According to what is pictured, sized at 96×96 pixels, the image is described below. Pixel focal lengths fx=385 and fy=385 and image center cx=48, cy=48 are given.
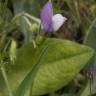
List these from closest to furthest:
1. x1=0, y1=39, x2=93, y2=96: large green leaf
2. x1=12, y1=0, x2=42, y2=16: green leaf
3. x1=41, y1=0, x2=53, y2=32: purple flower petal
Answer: x1=41, y1=0, x2=53, y2=32: purple flower petal, x1=0, y1=39, x2=93, y2=96: large green leaf, x1=12, y1=0, x2=42, y2=16: green leaf

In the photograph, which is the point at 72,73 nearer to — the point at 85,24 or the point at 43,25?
the point at 43,25

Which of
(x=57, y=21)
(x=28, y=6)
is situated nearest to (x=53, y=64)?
(x=57, y=21)

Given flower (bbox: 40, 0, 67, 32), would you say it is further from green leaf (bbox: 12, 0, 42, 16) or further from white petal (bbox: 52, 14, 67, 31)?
green leaf (bbox: 12, 0, 42, 16)

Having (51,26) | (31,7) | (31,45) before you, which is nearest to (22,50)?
(31,45)

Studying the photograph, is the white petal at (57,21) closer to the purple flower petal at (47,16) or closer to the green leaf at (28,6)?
the purple flower petal at (47,16)

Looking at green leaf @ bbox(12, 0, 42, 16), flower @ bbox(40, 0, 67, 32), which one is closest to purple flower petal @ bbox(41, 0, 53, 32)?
flower @ bbox(40, 0, 67, 32)

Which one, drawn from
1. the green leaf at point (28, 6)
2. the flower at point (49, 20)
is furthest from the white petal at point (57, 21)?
the green leaf at point (28, 6)

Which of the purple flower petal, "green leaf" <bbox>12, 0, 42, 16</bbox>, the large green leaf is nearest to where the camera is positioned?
the purple flower petal

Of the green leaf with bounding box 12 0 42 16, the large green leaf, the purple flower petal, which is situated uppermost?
the purple flower petal

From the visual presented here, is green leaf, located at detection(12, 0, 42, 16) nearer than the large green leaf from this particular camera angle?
No
